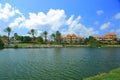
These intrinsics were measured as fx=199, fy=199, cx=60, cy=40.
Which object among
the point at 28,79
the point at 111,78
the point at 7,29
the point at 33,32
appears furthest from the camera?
the point at 33,32

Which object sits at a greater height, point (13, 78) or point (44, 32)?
point (44, 32)

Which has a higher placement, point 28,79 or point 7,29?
point 7,29

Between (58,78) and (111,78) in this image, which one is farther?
(58,78)

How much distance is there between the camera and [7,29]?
17825 cm

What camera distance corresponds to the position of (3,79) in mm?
28109

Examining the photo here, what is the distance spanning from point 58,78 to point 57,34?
171 m

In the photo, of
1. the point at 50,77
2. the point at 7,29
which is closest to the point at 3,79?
the point at 50,77

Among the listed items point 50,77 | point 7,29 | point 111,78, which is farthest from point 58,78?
point 7,29

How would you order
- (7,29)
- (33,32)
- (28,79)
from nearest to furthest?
1. (28,79)
2. (7,29)
3. (33,32)

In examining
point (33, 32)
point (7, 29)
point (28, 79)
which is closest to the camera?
point (28, 79)

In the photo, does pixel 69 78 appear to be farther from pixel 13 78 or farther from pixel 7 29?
pixel 7 29

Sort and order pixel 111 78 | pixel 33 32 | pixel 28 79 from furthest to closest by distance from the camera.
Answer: pixel 33 32 → pixel 28 79 → pixel 111 78

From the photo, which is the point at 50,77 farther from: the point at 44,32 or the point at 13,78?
the point at 44,32

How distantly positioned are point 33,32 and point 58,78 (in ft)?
537
